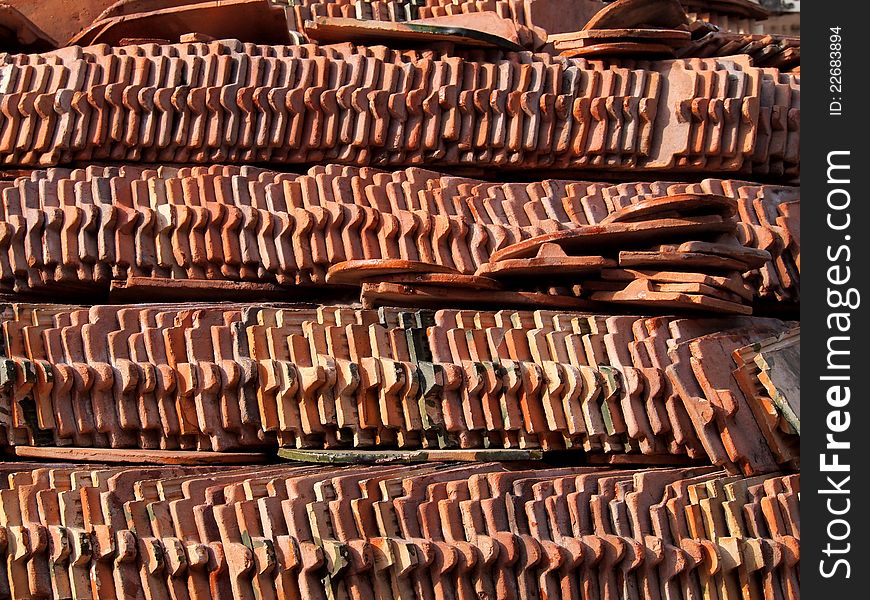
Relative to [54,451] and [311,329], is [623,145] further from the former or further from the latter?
[54,451]

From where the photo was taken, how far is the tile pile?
6.70 m

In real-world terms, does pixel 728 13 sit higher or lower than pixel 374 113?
higher

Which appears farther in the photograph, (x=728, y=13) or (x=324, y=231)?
(x=728, y=13)

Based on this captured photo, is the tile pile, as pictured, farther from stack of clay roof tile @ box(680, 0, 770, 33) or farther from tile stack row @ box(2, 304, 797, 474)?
stack of clay roof tile @ box(680, 0, 770, 33)

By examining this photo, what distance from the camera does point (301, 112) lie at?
8461mm

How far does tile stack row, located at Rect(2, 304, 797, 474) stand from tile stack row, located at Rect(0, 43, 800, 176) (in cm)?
156

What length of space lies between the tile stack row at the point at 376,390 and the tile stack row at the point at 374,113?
1559 millimetres

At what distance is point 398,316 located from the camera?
7434mm

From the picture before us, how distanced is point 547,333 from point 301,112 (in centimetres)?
225

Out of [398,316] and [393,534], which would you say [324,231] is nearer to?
[398,316]

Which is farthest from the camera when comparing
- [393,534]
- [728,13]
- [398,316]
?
[728,13]

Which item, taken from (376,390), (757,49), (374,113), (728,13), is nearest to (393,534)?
(376,390)

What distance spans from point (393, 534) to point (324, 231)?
2.00 meters

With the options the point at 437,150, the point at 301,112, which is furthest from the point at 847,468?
the point at 301,112
